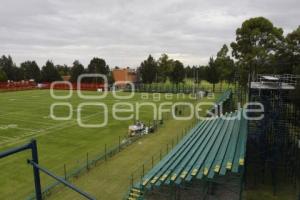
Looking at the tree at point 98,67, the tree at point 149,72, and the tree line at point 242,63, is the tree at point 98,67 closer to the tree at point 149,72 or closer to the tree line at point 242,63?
the tree line at point 242,63

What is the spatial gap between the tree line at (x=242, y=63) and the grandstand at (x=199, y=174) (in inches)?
175

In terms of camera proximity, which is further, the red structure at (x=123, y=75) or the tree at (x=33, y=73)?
the red structure at (x=123, y=75)

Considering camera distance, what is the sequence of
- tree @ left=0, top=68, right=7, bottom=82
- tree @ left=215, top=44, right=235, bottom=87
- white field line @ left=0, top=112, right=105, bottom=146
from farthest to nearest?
tree @ left=0, top=68, right=7, bottom=82, tree @ left=215, top=44, right=235, bottom=87, white field line @ left=0, top=112, right=105, bottom=146

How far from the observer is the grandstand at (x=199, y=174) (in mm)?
12055

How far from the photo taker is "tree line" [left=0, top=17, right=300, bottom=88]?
2864 cm

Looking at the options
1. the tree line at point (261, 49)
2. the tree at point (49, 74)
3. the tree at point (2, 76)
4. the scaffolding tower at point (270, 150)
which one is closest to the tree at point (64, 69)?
the tree at point (49, 74)

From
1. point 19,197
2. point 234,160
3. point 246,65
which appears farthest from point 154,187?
point 246,65

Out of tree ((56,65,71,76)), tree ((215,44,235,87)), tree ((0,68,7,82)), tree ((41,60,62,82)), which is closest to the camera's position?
tree ((215,44,235,87))

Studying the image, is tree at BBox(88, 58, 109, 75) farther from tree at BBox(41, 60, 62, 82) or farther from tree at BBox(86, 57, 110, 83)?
tree at BBox(41, 60, 62, 82)

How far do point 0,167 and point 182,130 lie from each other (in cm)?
1580

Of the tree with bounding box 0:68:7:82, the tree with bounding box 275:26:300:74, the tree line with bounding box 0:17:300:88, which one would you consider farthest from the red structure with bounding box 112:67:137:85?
the tree with bounding box 275:26:300:74

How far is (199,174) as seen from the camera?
1198 centimetres

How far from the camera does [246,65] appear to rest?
37250mm

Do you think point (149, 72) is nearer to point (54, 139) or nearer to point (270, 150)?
point (54, 139)
